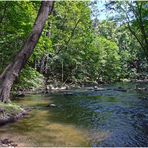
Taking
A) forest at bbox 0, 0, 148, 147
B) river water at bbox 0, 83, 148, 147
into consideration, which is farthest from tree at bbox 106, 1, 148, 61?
river water at bbox 0, 83, 148, 147

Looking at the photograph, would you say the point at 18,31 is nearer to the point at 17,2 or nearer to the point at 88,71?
the point at 17,2

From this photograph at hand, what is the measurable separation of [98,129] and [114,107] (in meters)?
5.51

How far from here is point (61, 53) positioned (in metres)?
33.9

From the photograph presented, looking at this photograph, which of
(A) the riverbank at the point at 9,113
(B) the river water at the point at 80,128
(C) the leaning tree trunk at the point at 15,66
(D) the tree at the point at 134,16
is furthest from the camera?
(D) the tree at the point at 134,16

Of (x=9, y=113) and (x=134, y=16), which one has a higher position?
(x=134, y=16)

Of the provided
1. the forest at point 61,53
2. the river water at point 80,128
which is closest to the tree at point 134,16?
the forest at point 61,53

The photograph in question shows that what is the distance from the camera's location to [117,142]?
8.74m

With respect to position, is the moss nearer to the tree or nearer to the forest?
the forest

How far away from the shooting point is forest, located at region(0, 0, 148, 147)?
39.3ft

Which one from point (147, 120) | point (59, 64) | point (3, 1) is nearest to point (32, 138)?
point (147, 120)

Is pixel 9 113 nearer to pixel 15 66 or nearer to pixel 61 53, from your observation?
pixel 15 66

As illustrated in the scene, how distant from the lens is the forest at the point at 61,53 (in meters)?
12.0

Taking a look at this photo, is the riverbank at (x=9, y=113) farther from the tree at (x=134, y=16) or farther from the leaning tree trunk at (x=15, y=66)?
the tree at (x=134, y=16)

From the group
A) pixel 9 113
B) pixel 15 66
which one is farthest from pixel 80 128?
pixel 15 66
